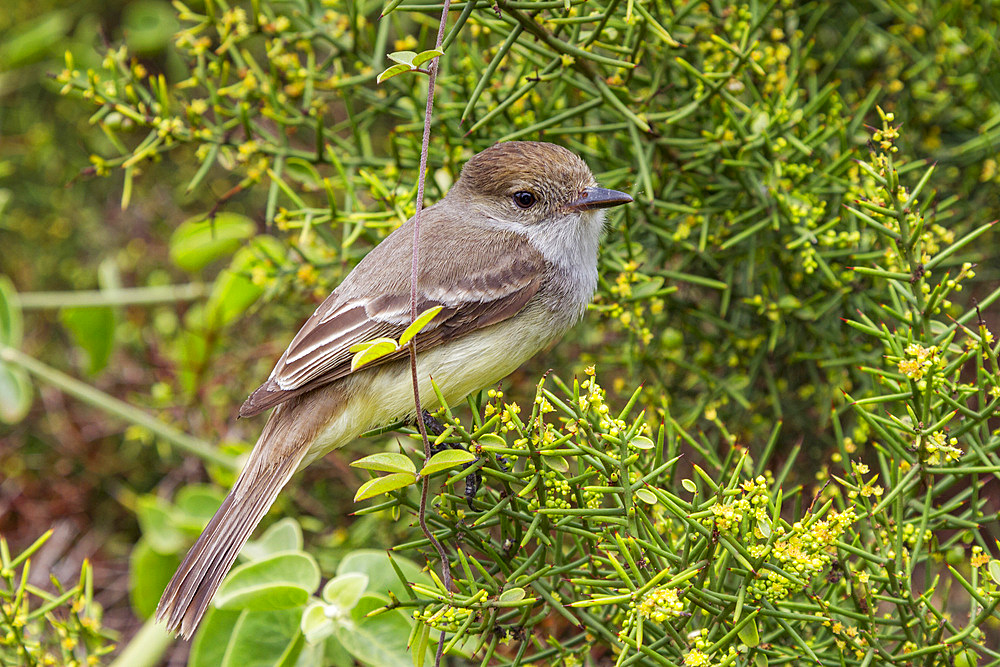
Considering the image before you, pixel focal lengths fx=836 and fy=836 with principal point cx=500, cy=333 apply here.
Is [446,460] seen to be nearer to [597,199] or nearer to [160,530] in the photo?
[597,199]

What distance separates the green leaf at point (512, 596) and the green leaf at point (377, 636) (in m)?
0.60

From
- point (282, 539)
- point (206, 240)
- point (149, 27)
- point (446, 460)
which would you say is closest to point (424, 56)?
point (446, 460)

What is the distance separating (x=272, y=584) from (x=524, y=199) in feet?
5.30

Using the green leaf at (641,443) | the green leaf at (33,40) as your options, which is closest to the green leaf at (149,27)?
the green leaf at (33,40)

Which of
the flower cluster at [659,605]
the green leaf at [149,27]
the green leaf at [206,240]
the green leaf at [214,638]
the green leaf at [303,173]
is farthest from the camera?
the green leaf at [149,27]

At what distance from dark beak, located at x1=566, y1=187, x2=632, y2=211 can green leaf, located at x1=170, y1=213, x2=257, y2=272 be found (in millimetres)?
1434

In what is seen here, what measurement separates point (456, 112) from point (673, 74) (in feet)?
2.29

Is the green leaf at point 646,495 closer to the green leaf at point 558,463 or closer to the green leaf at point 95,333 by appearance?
the green leaf at point 558,463

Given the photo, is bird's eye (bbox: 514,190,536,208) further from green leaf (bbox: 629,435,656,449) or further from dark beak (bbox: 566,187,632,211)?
green leaf (bbox: 629,435,656,449)

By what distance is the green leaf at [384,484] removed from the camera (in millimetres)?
1615

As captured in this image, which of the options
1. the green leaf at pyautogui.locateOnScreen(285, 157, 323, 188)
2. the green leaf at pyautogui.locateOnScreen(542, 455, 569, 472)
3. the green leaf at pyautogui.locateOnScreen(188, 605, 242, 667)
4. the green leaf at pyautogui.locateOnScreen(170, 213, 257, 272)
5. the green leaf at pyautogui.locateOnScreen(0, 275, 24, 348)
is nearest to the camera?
the green leaf at pyautogui.locateOnScreen(542, 455, 569, 472)

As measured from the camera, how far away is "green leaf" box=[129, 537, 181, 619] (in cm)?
312

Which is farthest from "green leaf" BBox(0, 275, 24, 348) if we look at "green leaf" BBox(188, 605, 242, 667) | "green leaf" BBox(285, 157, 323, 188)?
"green leaf" BBox(188, 605, 242, 667)

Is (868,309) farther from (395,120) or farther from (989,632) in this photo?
(395,120)
